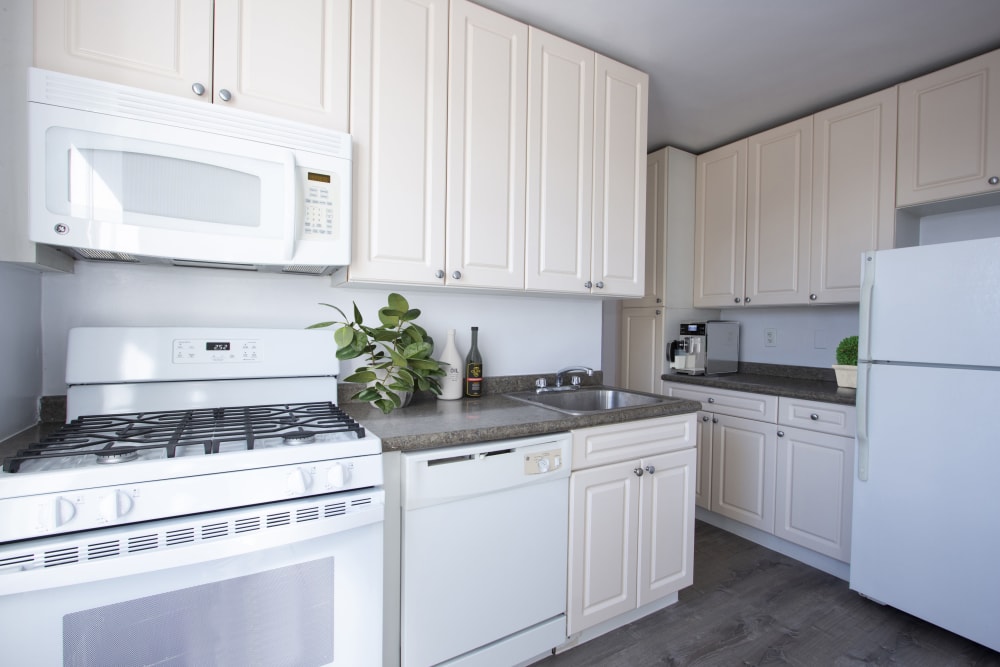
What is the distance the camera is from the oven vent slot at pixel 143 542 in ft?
2.82

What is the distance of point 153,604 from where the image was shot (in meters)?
0.90

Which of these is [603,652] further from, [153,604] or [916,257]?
[916,257]

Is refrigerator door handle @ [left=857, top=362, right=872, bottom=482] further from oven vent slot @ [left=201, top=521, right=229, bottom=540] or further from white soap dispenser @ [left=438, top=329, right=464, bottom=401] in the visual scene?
oven vent slot @ [left=201, top=521, right=229, bottom=540]

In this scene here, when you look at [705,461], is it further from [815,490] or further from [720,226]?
[720,226]

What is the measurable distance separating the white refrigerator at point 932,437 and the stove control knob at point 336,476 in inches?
82.7

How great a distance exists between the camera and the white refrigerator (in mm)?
1604

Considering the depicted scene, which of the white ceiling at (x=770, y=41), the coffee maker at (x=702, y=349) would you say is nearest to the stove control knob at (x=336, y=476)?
the white ceiling at (x=770, y=41)

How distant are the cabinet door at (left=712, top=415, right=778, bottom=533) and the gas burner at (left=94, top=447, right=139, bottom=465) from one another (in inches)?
106

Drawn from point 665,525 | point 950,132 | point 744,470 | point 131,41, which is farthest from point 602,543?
point 950,132

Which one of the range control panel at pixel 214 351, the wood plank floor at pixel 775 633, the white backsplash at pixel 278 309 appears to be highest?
the white backsplash at pixel 278 309

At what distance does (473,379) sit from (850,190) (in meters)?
2.27

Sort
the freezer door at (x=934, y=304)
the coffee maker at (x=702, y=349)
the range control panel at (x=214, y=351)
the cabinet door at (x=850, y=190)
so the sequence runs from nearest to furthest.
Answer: the range control panel at (x=214, y=351) < the freezer door at (x=934, y=304) < the cabinet door at (x=850, y=190) < the coffee maker at (x=702, y=349)

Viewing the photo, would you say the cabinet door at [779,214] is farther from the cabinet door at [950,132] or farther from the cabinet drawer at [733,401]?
the cabinet drawer at [733,401]

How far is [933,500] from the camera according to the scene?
1.72m
